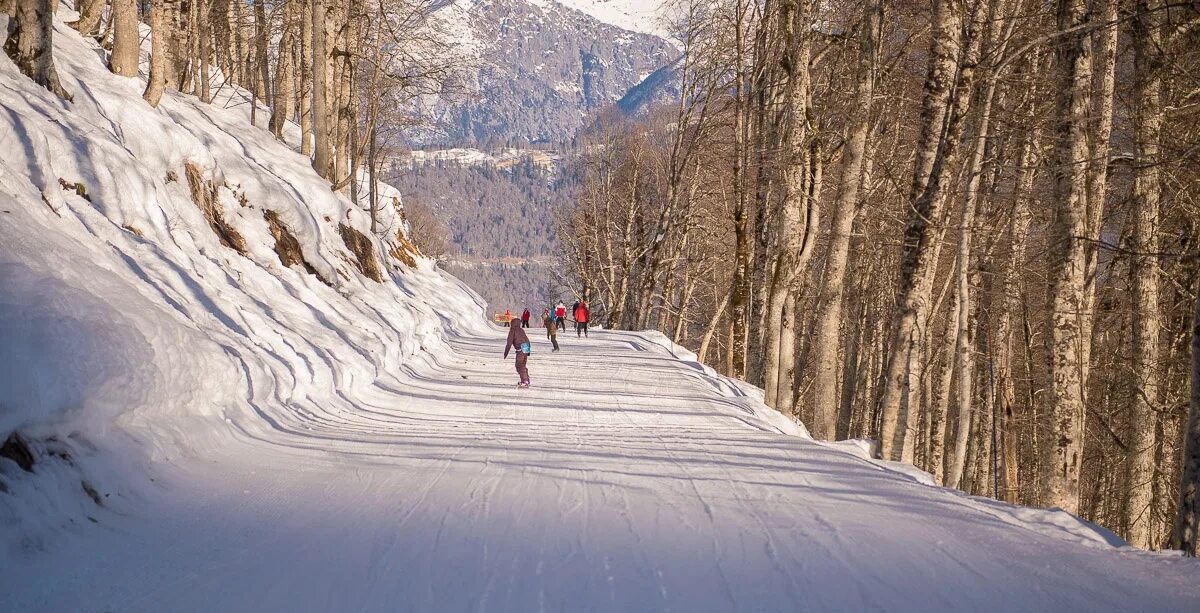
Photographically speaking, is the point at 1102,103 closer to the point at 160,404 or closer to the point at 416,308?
the point at 160,404

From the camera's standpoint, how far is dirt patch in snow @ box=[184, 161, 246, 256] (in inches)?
583

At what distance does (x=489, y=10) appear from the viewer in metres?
31.1

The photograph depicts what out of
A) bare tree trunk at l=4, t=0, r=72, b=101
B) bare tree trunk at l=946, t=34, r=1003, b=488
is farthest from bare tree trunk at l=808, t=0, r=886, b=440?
bare tree trunk at l=4, t=0, r=72, b=101

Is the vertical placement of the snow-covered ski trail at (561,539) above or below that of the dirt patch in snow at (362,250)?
below

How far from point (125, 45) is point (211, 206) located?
203 inches

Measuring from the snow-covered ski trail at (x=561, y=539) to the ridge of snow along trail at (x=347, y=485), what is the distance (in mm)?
24

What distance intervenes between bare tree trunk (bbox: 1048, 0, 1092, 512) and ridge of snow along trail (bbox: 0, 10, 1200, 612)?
289cm

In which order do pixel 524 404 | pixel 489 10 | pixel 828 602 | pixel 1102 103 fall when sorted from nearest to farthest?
pixel 828 602, pixel 1102 103, pixel 524 404, pixel 489 10

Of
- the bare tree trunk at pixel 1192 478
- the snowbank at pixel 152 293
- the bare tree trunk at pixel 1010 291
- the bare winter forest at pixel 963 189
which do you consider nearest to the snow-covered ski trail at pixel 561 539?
the snowbank at pixel 152 293

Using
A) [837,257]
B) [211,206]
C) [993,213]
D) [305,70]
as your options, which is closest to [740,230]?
[993,213]

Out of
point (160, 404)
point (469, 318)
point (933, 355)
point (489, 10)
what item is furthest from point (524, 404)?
point (489, 10)

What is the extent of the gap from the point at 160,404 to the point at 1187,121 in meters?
14.9

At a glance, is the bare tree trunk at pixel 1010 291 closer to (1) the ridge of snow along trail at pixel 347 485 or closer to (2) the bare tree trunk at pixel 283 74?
(1) the ridge of snow along trail at pixel 347 485

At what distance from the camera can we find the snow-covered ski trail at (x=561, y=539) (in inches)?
176
